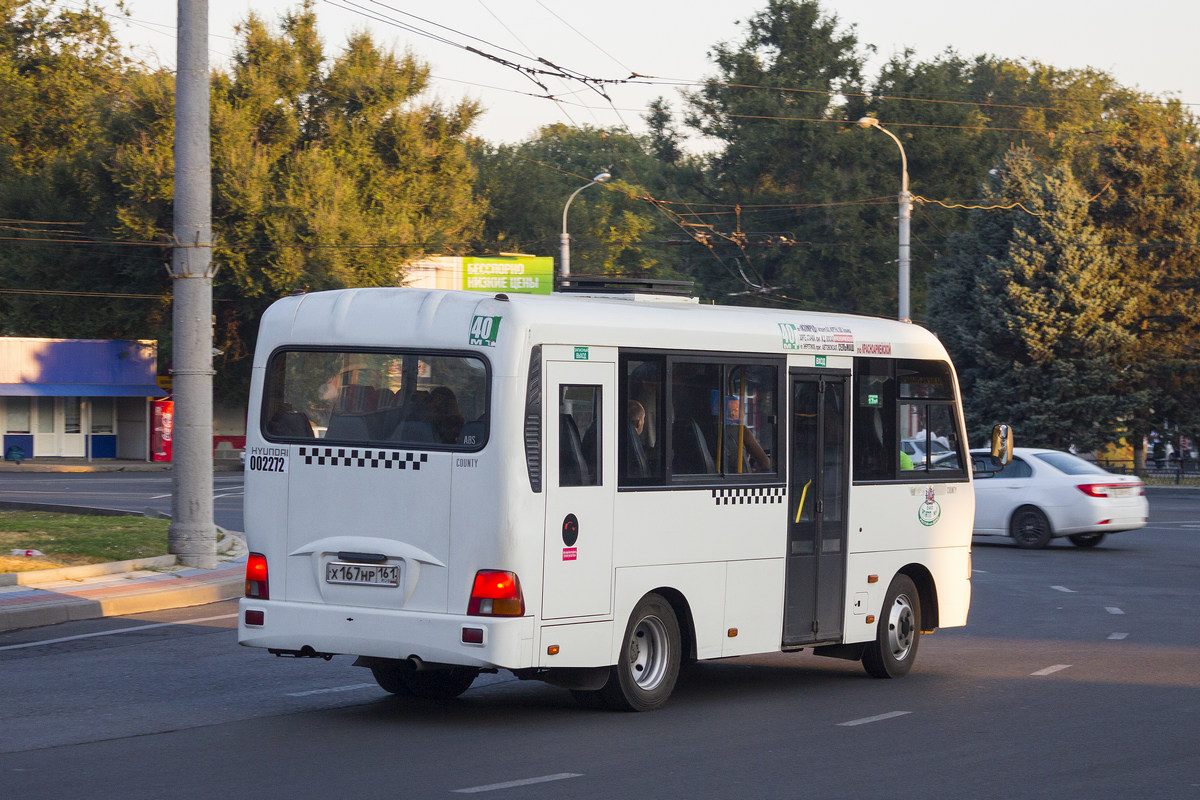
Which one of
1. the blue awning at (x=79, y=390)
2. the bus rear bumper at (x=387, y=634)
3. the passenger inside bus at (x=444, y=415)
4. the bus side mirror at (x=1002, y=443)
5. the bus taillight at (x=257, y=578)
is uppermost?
the blue awning at (x=79, y=390)

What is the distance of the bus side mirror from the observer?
11883 millimetres

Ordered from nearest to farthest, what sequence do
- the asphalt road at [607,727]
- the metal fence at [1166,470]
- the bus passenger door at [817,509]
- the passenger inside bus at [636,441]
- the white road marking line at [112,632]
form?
the asphalt road at [607,727]
the passenger inside bus at [636,441]
the bus passenger door at [817,509]
the white road marking line at [112,632]
the metal fence at [1166,470]

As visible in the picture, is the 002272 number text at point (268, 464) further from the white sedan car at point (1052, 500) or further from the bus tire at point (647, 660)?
the white sedan car at point (1052, 500)

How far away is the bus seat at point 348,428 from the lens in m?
A: 8.95

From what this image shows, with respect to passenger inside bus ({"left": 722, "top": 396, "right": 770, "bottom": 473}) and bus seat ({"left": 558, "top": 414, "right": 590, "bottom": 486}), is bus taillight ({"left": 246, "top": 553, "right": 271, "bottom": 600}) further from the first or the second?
passenger inside bus ({"left": 722, "top": 396, "right": 770, "bottom": 473})

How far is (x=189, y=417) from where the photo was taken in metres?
17.7

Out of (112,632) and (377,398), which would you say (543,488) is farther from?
(112,632)

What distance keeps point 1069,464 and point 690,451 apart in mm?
14877

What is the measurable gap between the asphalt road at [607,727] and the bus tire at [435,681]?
0.16m

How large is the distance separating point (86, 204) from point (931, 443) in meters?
45.7

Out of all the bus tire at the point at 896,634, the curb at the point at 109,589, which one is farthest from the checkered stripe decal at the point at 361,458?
the curb at the point at 109,589

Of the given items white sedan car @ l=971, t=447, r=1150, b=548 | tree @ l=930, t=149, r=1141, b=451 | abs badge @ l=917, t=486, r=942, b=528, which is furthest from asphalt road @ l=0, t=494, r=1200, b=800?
tree @ l=930, t=149, r=1141, b=451

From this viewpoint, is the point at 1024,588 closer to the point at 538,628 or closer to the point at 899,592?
the point at 899,592

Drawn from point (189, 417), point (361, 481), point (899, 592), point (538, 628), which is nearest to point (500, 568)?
point (538, 628)
